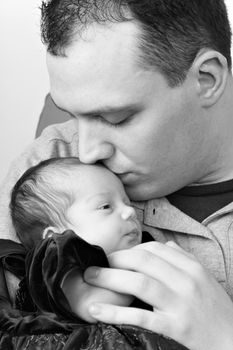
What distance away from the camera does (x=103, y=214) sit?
1.54 meters

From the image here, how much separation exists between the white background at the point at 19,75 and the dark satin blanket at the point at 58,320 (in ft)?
5.07

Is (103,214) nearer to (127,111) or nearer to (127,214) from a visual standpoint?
(127,214)

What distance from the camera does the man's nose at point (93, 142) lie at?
5.09 feet

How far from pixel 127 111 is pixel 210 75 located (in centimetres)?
21

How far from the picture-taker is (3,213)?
167cm

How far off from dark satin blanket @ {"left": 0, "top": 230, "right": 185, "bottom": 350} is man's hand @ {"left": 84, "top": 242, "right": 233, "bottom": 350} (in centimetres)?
3

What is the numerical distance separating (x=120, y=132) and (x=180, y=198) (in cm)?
26

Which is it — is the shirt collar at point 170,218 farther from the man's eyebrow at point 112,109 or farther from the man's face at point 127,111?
the man's eyebrow at point 112,109

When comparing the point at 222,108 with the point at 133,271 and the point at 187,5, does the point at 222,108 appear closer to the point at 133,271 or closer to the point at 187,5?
the point at 187,5

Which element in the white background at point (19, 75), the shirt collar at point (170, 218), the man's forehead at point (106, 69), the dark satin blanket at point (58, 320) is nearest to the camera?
the dark satin blanket at point (58, 320)

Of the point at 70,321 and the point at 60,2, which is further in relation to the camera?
the point at 60,2

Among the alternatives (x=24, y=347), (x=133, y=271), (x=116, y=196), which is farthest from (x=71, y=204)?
(x=24, y=347)

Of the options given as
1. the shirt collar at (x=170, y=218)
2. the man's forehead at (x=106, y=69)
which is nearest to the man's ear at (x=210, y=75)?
the man's forehead at (x=106, y=69)

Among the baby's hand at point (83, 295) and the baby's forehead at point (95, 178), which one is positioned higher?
the baby's forehead at point (95, 178)
